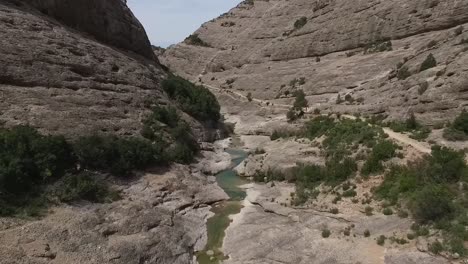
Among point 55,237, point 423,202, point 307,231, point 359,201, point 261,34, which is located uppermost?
point 261,34

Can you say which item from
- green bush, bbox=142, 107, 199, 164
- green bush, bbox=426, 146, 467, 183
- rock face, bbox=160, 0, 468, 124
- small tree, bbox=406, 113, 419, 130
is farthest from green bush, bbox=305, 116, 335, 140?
green bush, bbox=426, 146, 467, 183

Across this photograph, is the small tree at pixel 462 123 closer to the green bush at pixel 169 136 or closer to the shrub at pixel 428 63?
the shrub at pixel 428 63

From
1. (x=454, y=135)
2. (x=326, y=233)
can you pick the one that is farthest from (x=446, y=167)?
(x=326, y=233)

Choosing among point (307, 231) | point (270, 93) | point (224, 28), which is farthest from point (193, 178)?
point (224, 28)

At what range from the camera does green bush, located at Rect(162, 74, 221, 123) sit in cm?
5903

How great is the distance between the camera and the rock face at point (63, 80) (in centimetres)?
3728

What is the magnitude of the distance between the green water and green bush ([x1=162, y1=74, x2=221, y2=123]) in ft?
39.6

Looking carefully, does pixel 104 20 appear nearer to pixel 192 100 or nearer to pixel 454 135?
pixel 192 100

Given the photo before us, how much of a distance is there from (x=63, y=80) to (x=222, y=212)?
824 inches

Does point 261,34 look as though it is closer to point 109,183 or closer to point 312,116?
point 312,116

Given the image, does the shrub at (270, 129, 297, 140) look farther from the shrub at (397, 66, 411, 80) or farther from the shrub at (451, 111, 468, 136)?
the shrub at (451, 111, 468, 136)

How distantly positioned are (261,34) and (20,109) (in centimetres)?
7536

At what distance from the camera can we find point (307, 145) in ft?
143

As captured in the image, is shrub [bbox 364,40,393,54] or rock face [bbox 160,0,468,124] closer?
rock face [bbox 160,0,468,124]
